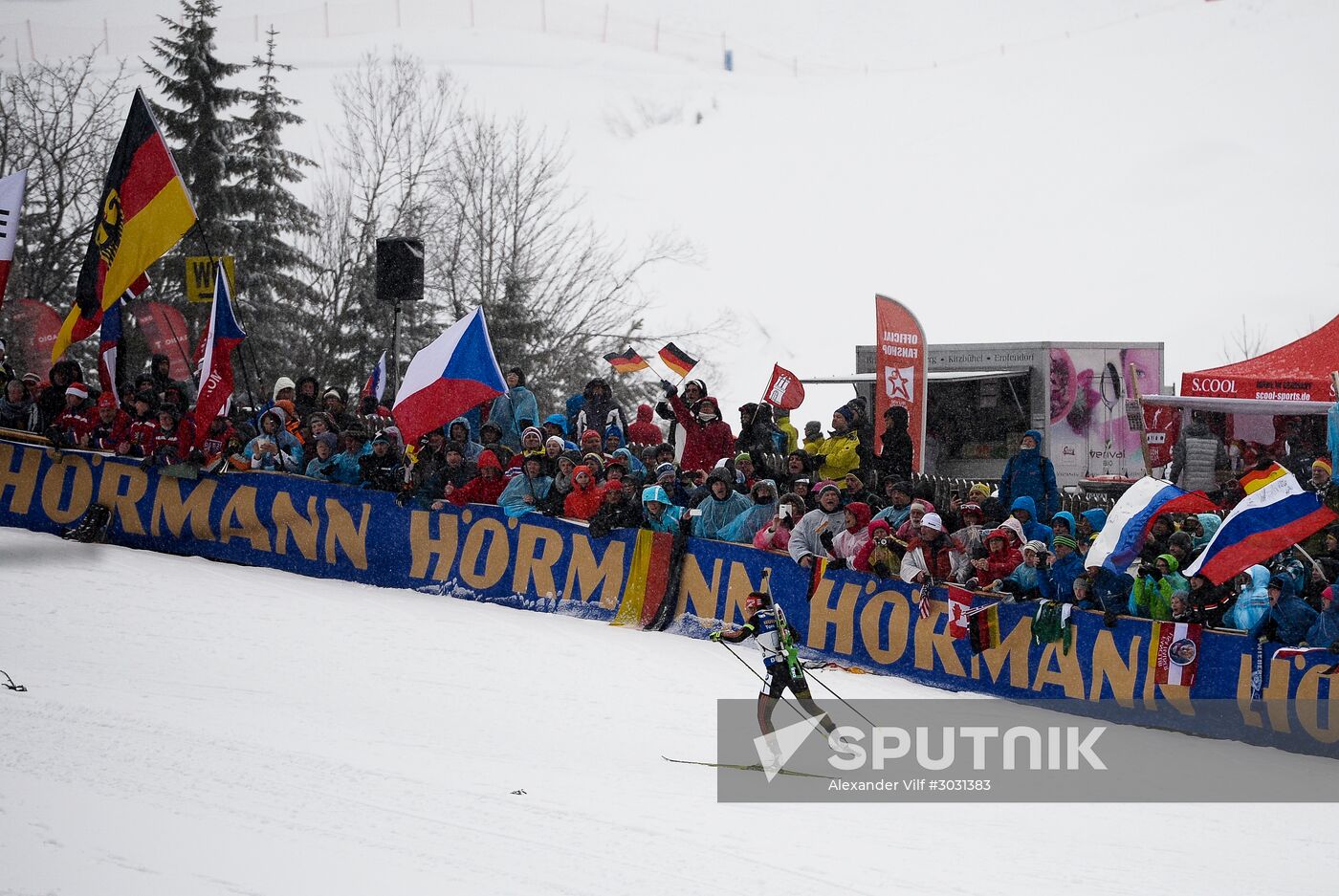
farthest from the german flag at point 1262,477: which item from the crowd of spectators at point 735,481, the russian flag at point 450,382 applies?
the russian flag at point 450,382

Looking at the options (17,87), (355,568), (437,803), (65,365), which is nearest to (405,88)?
(17,87)

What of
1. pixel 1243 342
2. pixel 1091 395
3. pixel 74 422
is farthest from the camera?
pixel 1243 342

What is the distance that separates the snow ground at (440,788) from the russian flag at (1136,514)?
4.70 ft

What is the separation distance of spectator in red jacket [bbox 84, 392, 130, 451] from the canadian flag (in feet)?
29.4

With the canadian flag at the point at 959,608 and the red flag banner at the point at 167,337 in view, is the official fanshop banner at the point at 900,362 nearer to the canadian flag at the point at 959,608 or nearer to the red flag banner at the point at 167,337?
the canadian flag at the point at 959,608

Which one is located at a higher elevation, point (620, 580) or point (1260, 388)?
point (1260, 388)

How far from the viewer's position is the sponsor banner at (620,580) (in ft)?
34.6

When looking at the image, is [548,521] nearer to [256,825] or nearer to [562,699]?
[562,699]

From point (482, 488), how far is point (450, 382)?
1253 millimetres

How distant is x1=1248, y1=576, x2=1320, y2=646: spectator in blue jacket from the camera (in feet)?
33.4

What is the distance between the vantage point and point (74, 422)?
15.2 m

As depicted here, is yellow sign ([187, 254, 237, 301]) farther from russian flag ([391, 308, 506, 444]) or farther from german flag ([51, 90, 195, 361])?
russian flag ([391, 308, 506, 444])

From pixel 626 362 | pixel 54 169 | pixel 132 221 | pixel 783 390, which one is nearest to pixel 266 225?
pixel 54 169

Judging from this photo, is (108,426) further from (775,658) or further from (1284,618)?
(1284,618)
